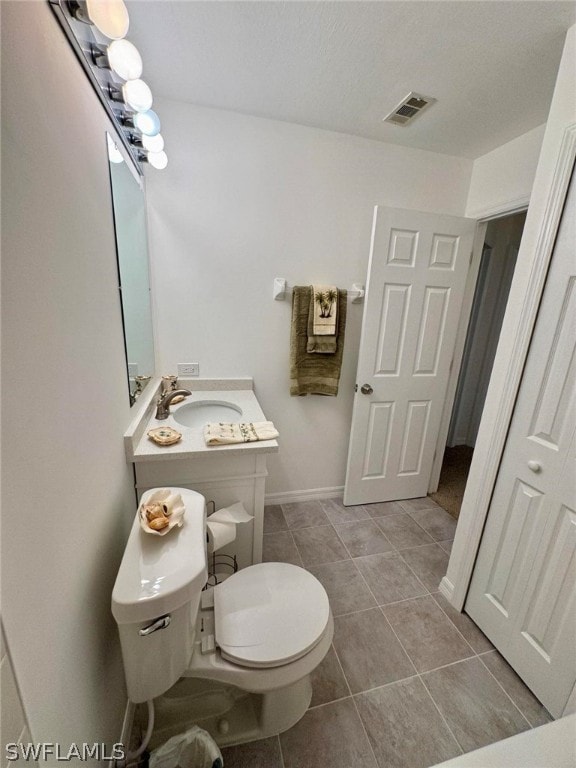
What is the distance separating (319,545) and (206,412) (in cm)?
106

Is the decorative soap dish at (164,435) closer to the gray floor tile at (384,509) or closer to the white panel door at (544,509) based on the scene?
the white panel door at (544,509)

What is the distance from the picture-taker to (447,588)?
5.16 feet

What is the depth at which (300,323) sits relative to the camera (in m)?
1.92

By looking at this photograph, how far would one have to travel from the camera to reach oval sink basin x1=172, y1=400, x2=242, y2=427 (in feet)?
5.54

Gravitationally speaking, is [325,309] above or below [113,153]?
below

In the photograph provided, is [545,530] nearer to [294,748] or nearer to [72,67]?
[294,748]

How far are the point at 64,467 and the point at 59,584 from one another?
233 millimetres

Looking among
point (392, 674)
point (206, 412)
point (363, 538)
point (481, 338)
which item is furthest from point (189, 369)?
point (481, 338)

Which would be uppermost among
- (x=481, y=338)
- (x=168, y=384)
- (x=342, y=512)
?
(x=481, y=338)

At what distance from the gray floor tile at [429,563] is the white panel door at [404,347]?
46 centimetres

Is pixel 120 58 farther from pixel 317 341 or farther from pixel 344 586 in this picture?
pixel 344 586

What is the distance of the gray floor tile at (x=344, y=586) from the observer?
4.98 ft

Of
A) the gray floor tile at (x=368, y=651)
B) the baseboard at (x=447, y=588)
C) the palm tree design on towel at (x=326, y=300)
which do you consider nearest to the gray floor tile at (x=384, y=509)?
the baseboard at (x=447, y=588)

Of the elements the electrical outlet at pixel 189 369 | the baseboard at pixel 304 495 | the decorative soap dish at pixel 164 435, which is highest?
the electrical outlet at pixel 189 369
